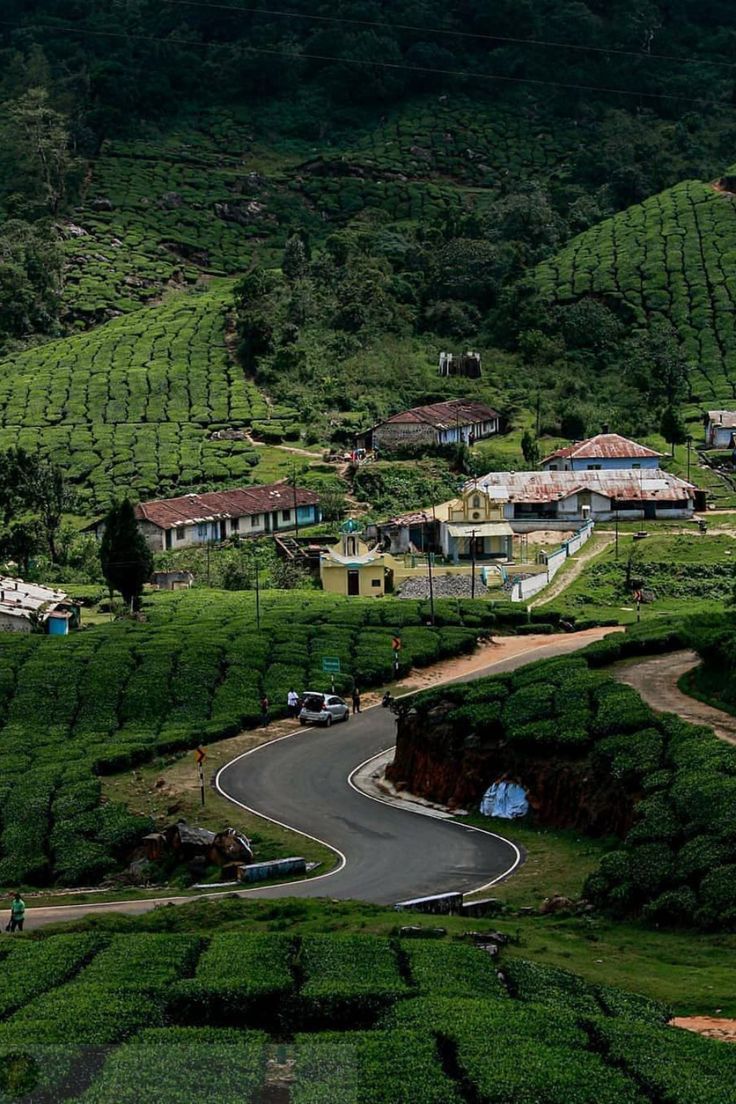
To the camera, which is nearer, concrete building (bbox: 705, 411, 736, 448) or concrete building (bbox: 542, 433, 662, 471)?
concrete building (bbox: 542, 433, 662, 471)

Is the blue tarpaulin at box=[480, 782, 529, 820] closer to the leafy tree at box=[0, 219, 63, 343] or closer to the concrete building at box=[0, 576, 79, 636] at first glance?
the concrete building at box=[0, 576, 79, 636]

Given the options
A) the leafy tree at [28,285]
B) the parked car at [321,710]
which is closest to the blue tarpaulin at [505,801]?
the parked car at [321,710]

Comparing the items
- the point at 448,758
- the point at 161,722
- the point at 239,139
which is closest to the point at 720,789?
the point at 448,758

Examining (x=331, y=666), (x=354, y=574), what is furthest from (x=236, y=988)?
(x=354, y=574)

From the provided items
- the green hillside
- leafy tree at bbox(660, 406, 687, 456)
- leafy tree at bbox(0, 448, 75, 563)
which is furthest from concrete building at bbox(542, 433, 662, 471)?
leafy tree at bbox(0, 448, 75, 563)

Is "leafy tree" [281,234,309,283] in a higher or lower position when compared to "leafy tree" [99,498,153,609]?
higher

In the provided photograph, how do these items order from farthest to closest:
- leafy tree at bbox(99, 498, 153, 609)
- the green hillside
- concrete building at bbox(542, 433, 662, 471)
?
1. the green hillside
2. concrete building at bbox(542, 433, 662, 471)
3. leafy tree at bbox(99, 498, 153, 609)

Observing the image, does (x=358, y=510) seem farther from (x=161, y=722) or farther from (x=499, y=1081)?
A: (x=499, y=1081)
